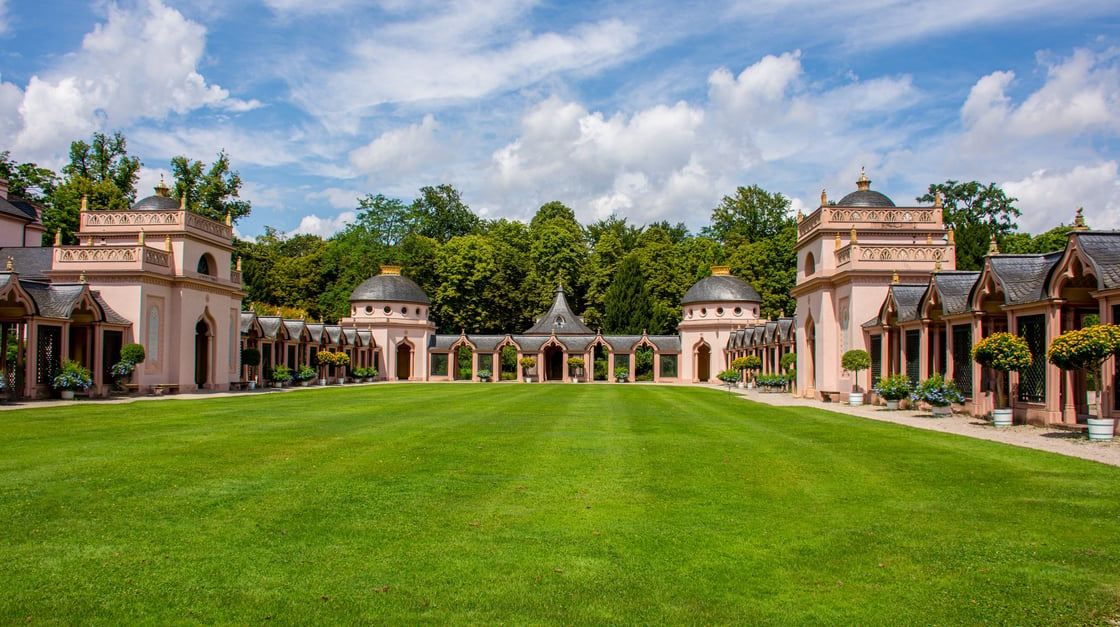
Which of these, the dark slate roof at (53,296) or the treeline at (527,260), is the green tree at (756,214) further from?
the dark slate roof at (53,296)

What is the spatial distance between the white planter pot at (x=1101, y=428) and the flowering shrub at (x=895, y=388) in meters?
9.92

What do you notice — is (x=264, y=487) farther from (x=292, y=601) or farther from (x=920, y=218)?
(x=920, y=218)

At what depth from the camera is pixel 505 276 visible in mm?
74625

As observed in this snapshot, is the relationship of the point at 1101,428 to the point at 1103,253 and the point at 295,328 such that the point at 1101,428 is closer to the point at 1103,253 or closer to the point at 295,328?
the point at 1103,253

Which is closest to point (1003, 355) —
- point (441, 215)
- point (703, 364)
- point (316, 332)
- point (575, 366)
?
point (316, 332)

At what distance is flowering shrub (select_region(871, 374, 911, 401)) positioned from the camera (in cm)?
2541

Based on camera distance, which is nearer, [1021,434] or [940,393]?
[1021,434]

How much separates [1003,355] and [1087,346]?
3.31 m

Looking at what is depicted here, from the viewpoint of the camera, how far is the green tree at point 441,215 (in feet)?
288

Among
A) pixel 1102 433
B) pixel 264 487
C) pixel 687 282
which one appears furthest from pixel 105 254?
pixel 687 282

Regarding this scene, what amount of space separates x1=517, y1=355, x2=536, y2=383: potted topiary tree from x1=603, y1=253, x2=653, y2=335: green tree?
10.4 metres

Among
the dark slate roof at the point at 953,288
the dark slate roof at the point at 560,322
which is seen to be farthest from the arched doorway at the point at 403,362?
the dark slate roof at the point at 953,288

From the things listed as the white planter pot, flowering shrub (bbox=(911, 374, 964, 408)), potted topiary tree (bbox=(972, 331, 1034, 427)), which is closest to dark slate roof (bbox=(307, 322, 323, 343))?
flowering shrub (bbox=(911, 374, 964, 408))

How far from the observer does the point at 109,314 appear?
32156 millimetres
